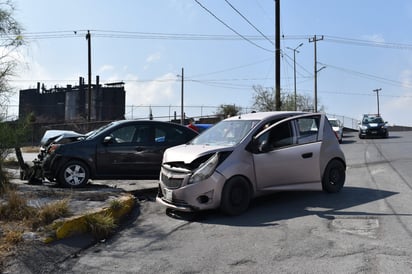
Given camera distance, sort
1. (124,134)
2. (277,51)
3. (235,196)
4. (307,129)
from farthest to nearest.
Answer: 1. (277,51)
2. (124,134)
3. (307,129)
4. (235,196)

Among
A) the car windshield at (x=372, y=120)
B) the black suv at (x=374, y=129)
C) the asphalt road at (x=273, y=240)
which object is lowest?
the asphalt road at (x=273, y=240)

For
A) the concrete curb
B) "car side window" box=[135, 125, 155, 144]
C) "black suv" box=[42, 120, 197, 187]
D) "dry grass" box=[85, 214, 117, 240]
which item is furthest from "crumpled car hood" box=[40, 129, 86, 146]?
"dry grass" box=[85, 214, 117, 240]

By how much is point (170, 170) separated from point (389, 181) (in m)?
5.90

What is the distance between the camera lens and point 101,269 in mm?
4984

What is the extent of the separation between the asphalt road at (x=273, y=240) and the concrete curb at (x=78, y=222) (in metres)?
0.31

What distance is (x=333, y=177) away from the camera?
8961 millimetres

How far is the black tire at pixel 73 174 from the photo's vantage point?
9484mm

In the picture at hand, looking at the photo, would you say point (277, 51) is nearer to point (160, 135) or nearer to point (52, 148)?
point (160, 135)

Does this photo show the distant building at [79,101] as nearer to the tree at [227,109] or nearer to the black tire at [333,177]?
the tree at [227,109]

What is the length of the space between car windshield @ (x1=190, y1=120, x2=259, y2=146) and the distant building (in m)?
53.3

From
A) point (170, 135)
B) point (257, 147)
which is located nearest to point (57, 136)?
point (170, 135)

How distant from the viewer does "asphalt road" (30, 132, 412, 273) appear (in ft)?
16.2

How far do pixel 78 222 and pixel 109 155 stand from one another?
11.3 ft

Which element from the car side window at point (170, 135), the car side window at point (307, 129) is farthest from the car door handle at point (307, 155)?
the car side window at point (170, 135)
